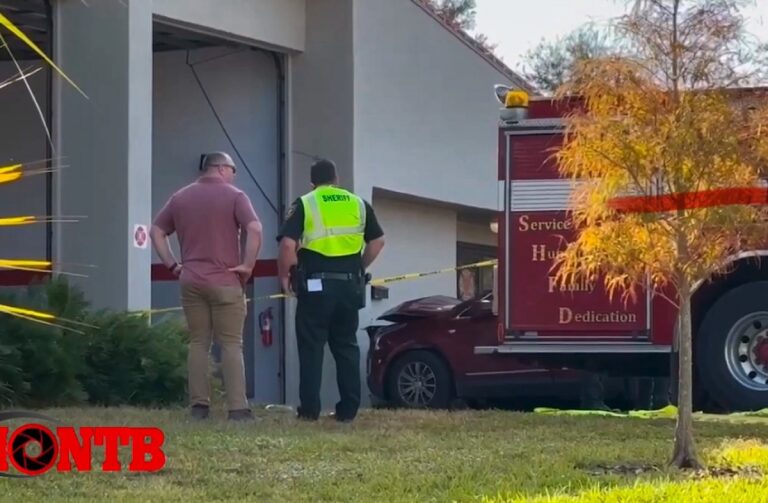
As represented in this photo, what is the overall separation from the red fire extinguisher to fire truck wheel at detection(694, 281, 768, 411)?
7313mm

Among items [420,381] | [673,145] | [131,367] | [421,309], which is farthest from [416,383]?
[673,145]

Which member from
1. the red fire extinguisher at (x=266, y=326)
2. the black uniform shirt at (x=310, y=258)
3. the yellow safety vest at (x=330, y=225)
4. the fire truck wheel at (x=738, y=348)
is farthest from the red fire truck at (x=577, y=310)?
the red fire extinguisher at (x=266, y=326)

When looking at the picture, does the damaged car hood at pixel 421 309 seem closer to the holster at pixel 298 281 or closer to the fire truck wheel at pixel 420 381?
the fire truck wheel at pixel 420 381

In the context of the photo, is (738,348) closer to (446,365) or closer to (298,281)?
(298,281)

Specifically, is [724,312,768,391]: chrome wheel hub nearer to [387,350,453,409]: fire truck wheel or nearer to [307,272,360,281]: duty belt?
[307,272,360,281]: duty belt

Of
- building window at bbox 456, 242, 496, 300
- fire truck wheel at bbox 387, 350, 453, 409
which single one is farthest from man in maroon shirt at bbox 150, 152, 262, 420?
building window at bbox 456, 242, 496, 300

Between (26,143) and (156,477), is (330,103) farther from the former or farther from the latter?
(156,477)

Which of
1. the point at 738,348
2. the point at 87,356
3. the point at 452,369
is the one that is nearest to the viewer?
the point at 738,348

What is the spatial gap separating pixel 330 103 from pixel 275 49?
0.92 meters

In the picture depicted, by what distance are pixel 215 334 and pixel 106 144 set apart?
463 cm

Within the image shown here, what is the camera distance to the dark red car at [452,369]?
47.4 feet

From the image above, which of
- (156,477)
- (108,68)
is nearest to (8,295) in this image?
(108,68)

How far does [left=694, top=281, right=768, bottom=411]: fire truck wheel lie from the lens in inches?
403

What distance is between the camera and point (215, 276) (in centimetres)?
853
